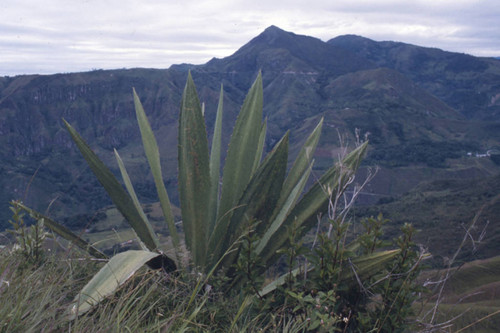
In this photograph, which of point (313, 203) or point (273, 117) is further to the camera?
point (273, 117)

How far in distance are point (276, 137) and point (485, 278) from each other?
89.3 metres

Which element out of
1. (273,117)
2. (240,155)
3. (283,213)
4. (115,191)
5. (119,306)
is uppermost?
(240,155)

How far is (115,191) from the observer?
186cm

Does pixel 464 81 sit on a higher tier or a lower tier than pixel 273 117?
higher

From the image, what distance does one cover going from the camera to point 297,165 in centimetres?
203

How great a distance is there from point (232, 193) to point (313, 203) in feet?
1.20

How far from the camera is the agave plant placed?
177 centimetres

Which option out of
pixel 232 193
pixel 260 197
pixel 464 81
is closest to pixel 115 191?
pixel 232 193

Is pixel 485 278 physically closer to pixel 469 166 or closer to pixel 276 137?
pixel 469 166

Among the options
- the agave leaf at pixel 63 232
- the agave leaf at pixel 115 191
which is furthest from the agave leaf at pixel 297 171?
the agave leaf at pixel 63 232

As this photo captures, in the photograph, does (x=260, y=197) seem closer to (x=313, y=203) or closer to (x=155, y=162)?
(x=313, y=203)

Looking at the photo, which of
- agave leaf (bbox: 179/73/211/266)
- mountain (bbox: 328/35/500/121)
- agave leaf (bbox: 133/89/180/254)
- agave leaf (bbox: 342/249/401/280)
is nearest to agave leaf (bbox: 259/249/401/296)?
agave leaf (bbox: 342/249/401/280)

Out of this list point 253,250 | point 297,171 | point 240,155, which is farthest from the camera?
point 297,171

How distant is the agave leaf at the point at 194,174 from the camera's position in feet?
5.84
